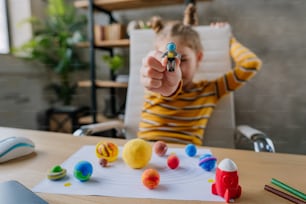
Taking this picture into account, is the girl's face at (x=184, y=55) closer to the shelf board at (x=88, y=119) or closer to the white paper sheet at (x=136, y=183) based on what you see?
the white paper sheet at (x=136, y=183)

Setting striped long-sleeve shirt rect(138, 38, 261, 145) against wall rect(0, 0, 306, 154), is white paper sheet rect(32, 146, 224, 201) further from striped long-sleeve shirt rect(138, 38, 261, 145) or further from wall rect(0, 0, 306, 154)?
wall rect(0, 0, 306, 154)

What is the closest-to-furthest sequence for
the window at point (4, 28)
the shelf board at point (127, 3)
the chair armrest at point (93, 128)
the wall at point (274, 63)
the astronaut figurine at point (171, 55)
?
the astronaut figurine at point (171, 55) → the chair armrest at point (93, 128) → the wall at point (274, 63) → the shelf board at point (127, 3) → the window at point (4, 28)

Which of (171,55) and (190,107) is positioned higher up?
(171,55)

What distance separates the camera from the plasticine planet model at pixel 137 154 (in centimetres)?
41

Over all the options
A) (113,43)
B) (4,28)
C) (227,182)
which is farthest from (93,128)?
(4,28)

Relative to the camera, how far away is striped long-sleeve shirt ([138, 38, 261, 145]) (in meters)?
0.76

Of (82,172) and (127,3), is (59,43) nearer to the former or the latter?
(127,3)

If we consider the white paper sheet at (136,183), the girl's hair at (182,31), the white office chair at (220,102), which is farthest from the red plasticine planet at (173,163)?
the white office chair at (220,102)

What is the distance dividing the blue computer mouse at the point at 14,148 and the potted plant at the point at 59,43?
1.29 metres

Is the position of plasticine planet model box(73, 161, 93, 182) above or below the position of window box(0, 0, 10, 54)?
below

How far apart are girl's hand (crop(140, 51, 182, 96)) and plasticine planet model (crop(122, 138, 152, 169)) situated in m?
0.11

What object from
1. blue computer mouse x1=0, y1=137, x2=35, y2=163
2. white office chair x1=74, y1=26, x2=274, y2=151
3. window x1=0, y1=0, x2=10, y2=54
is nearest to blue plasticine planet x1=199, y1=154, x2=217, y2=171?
blue computer mouse x1=0, y1=137, x2=35, y2=163

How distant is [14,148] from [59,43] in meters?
1.40

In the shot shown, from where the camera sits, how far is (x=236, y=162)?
0.44 m
